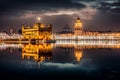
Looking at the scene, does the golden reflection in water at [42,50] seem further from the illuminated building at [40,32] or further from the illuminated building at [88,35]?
the illuminated building at [88,35]

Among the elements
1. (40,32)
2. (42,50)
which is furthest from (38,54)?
(40,32)

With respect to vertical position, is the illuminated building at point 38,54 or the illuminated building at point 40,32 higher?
the illuminated building at point 40,32

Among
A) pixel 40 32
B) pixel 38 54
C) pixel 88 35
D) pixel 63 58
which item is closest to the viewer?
pixel 63 58

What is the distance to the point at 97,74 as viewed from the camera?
17.9 metres

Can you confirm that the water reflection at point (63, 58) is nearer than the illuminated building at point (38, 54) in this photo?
Yes

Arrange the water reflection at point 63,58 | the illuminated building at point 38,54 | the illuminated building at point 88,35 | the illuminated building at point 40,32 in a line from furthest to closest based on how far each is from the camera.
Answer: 1. the illuminated building at point 88,35
2. the illuminated building at point 40,32
3. the illuminated building at point 38,54
4. the water reflection at point 63,58

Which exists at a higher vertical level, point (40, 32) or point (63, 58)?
point (40, 32)

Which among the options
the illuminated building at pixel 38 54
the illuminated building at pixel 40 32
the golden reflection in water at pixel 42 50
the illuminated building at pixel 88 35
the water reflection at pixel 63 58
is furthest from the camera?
the illuminated building at pixel 88 35

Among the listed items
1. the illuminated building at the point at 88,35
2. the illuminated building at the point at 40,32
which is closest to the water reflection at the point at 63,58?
the illuminated building at the point at 40,32

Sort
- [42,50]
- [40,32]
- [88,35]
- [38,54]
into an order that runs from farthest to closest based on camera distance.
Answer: [88,35] → [40,32] → [42,50] → [38,54]

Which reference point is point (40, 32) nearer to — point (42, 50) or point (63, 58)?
point (42, 50)

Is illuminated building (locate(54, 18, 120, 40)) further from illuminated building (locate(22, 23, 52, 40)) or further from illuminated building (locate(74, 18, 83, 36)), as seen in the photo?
illuminated building (locate(22, 23, 52, 40))

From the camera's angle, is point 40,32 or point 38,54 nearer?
point 38,54

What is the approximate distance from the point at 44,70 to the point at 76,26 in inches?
6512
